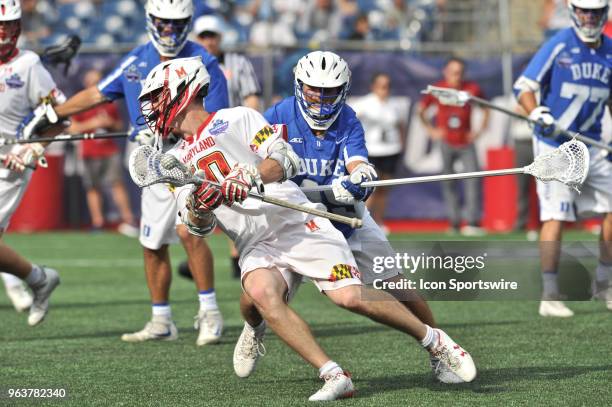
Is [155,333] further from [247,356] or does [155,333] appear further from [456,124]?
[456,124]

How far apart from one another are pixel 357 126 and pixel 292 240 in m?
0.83

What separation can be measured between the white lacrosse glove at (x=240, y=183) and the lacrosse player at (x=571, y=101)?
3.54m

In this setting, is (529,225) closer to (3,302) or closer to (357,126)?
(3,302)

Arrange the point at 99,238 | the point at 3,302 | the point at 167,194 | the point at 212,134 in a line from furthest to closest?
the point at 99,238, the point at 3,302, the point at 167,194, the point at 212,134

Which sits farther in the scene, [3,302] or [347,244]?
[3,302]

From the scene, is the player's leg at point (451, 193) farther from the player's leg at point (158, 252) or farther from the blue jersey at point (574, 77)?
the player's leg at point (158, 252)

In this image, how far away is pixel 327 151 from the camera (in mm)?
6219

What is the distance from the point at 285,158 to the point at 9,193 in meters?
3.23

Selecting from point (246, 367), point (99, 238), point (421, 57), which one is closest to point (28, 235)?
point (99, 238)

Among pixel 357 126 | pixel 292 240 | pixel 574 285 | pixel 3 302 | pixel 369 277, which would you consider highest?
pixel 357 126

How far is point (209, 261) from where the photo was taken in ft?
25.2

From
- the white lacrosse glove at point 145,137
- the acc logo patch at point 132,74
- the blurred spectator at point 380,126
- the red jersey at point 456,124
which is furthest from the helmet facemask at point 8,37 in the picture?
the red jersey at point 456,124

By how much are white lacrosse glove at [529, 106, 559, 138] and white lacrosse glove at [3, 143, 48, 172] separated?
340 centimetres

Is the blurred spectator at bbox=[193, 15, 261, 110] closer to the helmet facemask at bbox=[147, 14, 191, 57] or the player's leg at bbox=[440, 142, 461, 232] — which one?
the helmet facemask at bbox=[147, 14, 191, 57]
